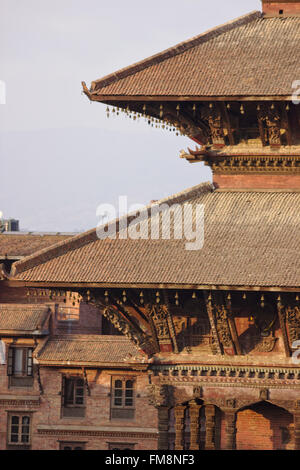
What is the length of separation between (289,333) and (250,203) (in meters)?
3.46

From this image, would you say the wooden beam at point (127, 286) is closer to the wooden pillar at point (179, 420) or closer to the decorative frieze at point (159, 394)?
the decorative frieze at point (159, 394)

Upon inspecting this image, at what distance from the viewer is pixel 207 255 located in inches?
1236

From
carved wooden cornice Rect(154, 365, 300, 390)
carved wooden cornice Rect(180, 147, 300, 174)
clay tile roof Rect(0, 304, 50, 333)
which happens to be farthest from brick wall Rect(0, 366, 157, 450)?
carved wooden cornice Rect(180, 147, 300, 174)

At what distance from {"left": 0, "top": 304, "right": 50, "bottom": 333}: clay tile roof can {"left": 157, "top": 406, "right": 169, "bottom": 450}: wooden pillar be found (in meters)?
24.9

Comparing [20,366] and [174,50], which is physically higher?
[174,50]

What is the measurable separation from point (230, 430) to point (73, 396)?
26.0m

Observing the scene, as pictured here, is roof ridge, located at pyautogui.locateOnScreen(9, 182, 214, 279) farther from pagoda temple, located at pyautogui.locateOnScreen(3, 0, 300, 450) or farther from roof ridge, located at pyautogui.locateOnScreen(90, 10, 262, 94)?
roof ridge, located at pyautogui.locateOnScreen(90, 10, 262, 94)

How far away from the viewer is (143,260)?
3167 centimetres

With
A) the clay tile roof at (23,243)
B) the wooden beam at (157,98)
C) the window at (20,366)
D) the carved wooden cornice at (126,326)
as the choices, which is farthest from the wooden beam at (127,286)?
the clay tile roof at (23,243)

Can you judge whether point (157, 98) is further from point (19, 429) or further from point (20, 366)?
point (19, 429)

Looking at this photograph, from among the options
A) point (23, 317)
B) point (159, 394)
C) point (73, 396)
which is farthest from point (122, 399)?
point (159, 394)

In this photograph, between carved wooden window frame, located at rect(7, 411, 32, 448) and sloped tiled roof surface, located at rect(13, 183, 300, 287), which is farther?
carved wooden window frame, located at rect(7, 411, 32, 448)

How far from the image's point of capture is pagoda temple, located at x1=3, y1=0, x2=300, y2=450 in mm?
31328

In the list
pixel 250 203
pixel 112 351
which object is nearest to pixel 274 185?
pixel 250 203
